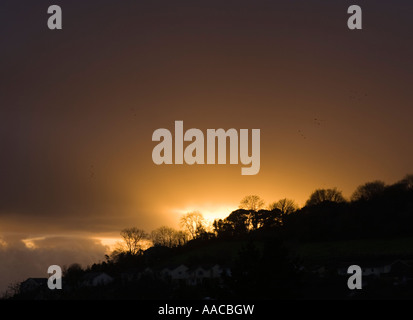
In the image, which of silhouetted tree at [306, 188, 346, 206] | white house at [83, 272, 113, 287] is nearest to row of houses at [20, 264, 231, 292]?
white house at [83, 272, 113, 287]

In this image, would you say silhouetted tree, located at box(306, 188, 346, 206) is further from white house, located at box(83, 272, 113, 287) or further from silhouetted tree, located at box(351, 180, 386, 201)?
white house, located at box(83, 272, 113, 287)

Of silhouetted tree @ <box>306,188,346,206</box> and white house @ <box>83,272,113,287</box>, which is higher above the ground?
silhouetted tree @ <box>306,188,346,206</box>

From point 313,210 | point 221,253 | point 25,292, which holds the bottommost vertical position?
point 25,292

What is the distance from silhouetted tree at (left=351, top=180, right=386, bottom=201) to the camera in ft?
591

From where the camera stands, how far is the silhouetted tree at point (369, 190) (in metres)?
180

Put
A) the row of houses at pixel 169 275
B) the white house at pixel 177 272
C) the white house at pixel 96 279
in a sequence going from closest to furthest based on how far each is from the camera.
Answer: the row of houses at pixel 169 275, the white house at pixel 177 272, the white house at pixel 96 279

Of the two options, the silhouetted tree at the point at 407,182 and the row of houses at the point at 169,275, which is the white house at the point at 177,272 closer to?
the row of houses at the point at 169,275

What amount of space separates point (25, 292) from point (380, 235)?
9872cm

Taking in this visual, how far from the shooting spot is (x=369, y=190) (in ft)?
600

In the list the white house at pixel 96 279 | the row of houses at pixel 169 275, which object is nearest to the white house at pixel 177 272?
the row of houses at pixel 169 275

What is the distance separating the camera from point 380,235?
506ft

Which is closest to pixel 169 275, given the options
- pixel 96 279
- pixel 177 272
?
pixel 177 272
